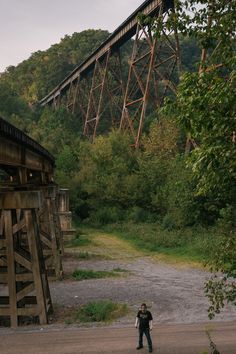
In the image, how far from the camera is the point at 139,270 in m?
19.1

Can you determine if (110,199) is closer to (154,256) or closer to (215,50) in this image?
(154,256)

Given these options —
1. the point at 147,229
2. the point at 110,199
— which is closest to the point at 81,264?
the point at 147,229

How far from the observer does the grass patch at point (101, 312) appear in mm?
11898

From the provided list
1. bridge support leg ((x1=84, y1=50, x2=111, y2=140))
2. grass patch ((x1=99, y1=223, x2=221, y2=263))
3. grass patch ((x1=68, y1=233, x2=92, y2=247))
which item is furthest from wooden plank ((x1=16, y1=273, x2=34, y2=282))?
bridge support leg ((x1=84, y1=50, x2=111, y2=140))

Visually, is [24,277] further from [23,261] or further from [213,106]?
[213,106]

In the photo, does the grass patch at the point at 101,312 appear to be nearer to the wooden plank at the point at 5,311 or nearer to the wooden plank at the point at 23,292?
the wooden plank at the point at 23,292

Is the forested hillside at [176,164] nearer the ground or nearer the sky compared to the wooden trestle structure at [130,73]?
nearer the ground

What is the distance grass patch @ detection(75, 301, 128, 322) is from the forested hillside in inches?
118

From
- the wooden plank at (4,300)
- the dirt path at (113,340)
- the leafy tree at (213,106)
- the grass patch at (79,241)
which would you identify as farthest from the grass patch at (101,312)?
the grass patch at (79,241)

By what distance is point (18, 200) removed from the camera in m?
10.9

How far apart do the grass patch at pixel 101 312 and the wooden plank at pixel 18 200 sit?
137 inches

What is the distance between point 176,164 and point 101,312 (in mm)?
18409

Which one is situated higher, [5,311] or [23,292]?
[23,292]

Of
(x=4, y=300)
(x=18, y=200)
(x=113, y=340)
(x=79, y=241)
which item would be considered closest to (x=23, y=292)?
(x=4, y=300)
